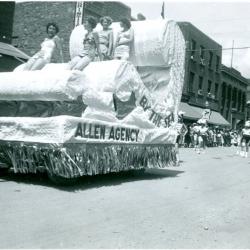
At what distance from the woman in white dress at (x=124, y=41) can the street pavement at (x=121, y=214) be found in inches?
101

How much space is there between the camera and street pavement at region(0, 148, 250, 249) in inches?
169

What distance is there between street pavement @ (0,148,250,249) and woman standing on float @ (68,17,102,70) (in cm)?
209

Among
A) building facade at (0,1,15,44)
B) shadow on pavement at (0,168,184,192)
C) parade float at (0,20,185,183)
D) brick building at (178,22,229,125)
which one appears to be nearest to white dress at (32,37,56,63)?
parade float at (0,20,185,183)

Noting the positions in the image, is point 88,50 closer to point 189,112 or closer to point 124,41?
point 124,41

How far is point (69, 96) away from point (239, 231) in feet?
10.8

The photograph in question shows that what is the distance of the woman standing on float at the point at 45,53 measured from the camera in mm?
8266

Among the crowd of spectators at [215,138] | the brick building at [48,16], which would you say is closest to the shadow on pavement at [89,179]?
the brick building at [48,16]

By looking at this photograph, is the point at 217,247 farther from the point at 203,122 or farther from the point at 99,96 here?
the point at 203,122

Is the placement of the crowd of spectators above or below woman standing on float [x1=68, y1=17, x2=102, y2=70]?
below

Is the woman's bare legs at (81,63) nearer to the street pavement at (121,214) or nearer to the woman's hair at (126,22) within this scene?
the woman's hair at (126,22)

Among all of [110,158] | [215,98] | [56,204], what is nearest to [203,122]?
[110,158]

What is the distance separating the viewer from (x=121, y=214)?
543 centimetres

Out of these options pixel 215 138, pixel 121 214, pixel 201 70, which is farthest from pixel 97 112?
pixel 201 70

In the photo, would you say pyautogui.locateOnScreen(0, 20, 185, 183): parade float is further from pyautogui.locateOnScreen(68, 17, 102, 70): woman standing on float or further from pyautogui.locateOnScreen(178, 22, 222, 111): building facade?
pyautogui.locateOnScreen(178, 22, 222, 111): building facade
